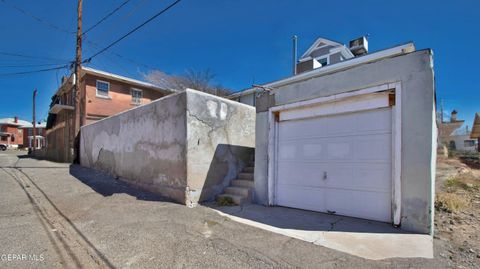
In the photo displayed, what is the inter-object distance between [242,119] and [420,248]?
5.32 metres

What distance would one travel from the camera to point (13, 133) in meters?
49.8

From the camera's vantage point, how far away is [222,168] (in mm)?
6988

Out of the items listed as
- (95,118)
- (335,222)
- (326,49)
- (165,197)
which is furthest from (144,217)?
(326,49)

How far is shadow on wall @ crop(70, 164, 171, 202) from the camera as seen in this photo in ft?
22.4

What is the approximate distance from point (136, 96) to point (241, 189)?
15.3 meters

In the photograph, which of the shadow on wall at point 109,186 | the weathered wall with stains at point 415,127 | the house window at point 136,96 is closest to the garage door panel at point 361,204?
the weathered wall with stains at point 415,127

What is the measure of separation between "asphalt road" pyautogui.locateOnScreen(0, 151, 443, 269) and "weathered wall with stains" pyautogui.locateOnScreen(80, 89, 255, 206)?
692mm

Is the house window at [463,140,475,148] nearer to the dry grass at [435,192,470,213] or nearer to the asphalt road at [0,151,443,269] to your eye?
the dry grass at [435,192,470,213]

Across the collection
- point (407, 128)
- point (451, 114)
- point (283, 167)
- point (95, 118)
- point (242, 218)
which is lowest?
point (242, 218)

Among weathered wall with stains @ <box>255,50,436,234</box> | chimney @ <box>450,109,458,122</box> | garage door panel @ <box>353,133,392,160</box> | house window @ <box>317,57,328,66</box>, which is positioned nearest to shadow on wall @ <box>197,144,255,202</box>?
garage door panel @ <box>353,133,392,160</box>

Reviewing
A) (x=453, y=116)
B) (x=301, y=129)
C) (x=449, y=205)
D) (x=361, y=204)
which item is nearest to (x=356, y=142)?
(x=361, y=204)

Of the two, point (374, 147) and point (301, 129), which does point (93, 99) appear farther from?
point (374, 147)

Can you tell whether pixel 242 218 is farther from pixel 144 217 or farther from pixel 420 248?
pixel 420 248

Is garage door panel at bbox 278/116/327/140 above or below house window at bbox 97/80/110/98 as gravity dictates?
below
